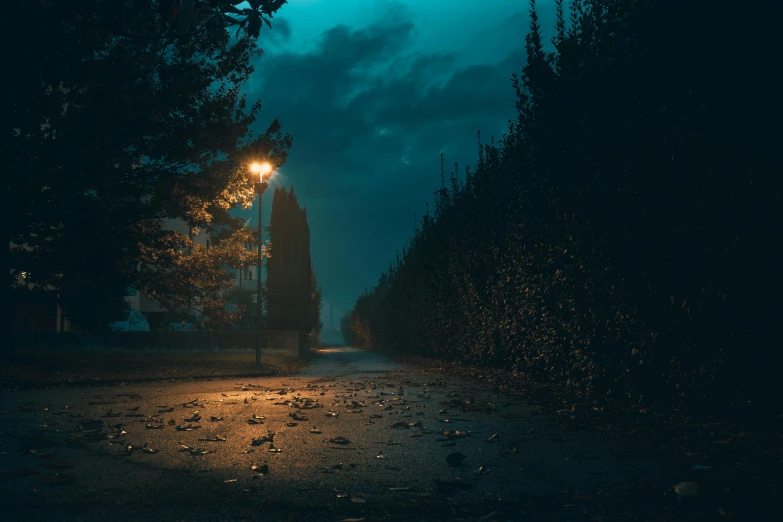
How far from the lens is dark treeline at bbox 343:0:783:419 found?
7148 mm

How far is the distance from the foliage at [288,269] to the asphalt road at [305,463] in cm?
4949

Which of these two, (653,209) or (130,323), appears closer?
(653,209)

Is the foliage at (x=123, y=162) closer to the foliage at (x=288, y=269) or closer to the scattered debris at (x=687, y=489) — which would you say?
the scattered debris at (x=687, y=489)

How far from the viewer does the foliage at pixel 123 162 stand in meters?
14.9

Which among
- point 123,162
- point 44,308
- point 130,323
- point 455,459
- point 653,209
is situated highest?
point 123,162

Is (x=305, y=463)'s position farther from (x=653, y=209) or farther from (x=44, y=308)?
(x=44, y=308)

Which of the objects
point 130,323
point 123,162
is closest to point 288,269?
point 130,323

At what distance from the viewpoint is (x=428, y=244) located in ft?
99.0

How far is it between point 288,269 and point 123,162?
44854 mm

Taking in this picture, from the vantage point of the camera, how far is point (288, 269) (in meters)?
61.1

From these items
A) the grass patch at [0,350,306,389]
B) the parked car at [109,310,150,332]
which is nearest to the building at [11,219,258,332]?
the parked car at [109,310,150,332]

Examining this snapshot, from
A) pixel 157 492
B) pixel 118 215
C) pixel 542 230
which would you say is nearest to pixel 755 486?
pixel 157 492

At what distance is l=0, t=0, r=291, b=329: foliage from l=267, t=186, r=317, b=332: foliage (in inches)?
1519

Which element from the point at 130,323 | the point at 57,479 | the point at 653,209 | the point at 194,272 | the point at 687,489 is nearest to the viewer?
the point at 687,489
